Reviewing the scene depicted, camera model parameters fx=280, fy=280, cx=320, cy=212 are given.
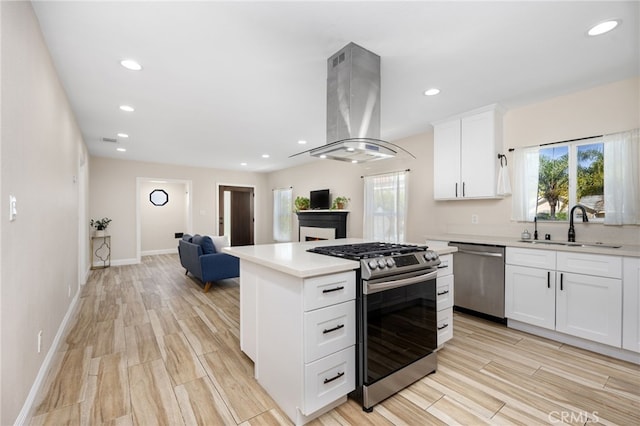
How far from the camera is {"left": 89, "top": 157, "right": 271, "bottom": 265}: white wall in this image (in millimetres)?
6270

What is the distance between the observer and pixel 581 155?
2.93m

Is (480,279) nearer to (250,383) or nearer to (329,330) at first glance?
(329,330)

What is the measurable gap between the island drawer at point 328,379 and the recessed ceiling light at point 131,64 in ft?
8.84

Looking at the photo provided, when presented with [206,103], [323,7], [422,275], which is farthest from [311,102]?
[422,275]

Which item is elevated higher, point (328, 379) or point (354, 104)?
point (354, 104)

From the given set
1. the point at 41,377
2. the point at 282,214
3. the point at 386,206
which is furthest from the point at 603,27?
the point at 282,214

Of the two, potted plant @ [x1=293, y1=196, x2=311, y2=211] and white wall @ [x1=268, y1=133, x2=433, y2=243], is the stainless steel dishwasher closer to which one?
white wall @ [x1=268, y1=133, x2=433, y2=243]

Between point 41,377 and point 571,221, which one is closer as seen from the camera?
point 41,377

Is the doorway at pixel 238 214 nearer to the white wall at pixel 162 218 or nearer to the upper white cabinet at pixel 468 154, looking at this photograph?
the white wall at pixel 162 218

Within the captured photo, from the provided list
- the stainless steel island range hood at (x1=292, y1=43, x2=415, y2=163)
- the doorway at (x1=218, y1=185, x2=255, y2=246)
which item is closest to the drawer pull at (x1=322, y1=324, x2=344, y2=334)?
the stainless steel island range hood at (x1=292, y1=43, x2=415, y2=163)

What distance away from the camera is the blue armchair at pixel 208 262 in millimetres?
4261

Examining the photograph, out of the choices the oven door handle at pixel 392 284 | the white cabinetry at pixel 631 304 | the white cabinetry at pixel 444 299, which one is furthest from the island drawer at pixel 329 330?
the white cabinetry at pixel 631 304

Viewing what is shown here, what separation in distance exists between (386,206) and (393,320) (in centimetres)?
319

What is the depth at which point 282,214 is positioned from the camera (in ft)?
26.1
